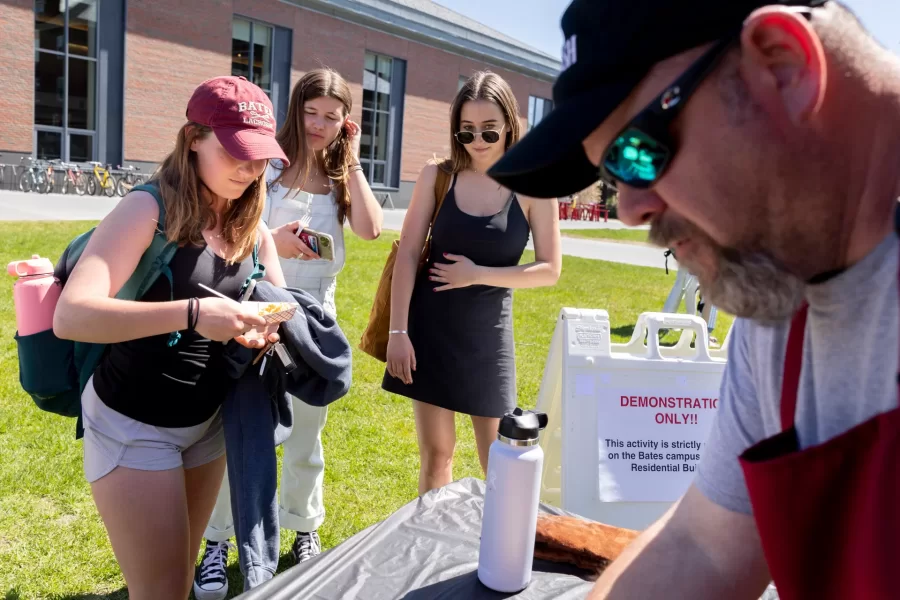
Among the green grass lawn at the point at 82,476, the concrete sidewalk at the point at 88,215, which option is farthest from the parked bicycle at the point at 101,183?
the green grass lawn at the point at 82,476

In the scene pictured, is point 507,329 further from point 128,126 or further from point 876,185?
point 128,126

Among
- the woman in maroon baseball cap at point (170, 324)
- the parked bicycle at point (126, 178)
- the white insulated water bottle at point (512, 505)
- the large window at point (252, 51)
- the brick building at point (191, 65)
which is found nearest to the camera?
the white insulated water bottle at point (512, 505)

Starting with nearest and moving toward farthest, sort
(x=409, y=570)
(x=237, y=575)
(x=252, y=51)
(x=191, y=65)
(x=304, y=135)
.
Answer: (x=409, y=570) → (x=237, y=575) → (x=304, y=135) → (x=191, y=65) → (x=252, y=51)

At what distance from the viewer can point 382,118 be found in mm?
30266

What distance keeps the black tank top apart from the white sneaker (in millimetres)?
1174

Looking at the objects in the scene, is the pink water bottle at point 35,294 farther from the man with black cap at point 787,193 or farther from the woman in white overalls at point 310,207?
the man with black cap at point 787,193

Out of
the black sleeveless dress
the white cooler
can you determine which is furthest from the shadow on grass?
the white cooler

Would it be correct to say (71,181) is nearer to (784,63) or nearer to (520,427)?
(520,427)

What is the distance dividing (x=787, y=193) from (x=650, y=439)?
246 centimetres

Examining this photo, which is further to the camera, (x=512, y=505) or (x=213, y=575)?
(x=213, y=575)

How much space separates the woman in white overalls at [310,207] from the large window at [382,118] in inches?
1033

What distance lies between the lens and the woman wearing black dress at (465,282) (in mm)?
3045

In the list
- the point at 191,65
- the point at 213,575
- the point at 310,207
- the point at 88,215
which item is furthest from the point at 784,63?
the point at 191,65

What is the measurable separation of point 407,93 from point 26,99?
13976 mm
